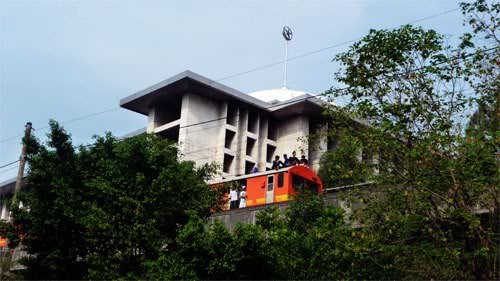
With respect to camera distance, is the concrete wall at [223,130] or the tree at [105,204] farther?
the concrete wall at [223,130]

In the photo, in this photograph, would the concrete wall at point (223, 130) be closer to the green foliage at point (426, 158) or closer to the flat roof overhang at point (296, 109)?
the flat roof overhang at point (296, 109)

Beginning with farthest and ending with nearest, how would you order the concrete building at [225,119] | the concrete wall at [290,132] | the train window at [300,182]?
the concrete wall at [290,132] → the concrete building at [225,119] → the train window at [300,182]

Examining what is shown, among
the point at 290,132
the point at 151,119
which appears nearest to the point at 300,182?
the point at 290,132

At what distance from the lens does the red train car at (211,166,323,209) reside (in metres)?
27.3

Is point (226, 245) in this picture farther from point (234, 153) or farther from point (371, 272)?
point (234, 153)

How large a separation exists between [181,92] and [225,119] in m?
3.95

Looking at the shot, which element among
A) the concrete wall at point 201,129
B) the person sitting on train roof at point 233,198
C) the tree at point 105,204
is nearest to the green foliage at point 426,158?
the tree at point 105,204

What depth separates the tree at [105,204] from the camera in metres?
18.7

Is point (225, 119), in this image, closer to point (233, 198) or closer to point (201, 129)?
point (201, 129)

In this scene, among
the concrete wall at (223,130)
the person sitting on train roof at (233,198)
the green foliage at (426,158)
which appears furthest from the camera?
the concrete wall at (223,130)

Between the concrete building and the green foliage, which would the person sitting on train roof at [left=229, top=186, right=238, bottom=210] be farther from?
the concrete building

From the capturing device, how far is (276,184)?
27.7 meters

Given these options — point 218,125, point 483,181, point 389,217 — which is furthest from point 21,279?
point 218,125

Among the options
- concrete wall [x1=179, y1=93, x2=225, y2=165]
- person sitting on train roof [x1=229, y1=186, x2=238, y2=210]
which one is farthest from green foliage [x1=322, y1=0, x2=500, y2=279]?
concrete wall [x1=179, y1=93, x2=225, y2=165]
